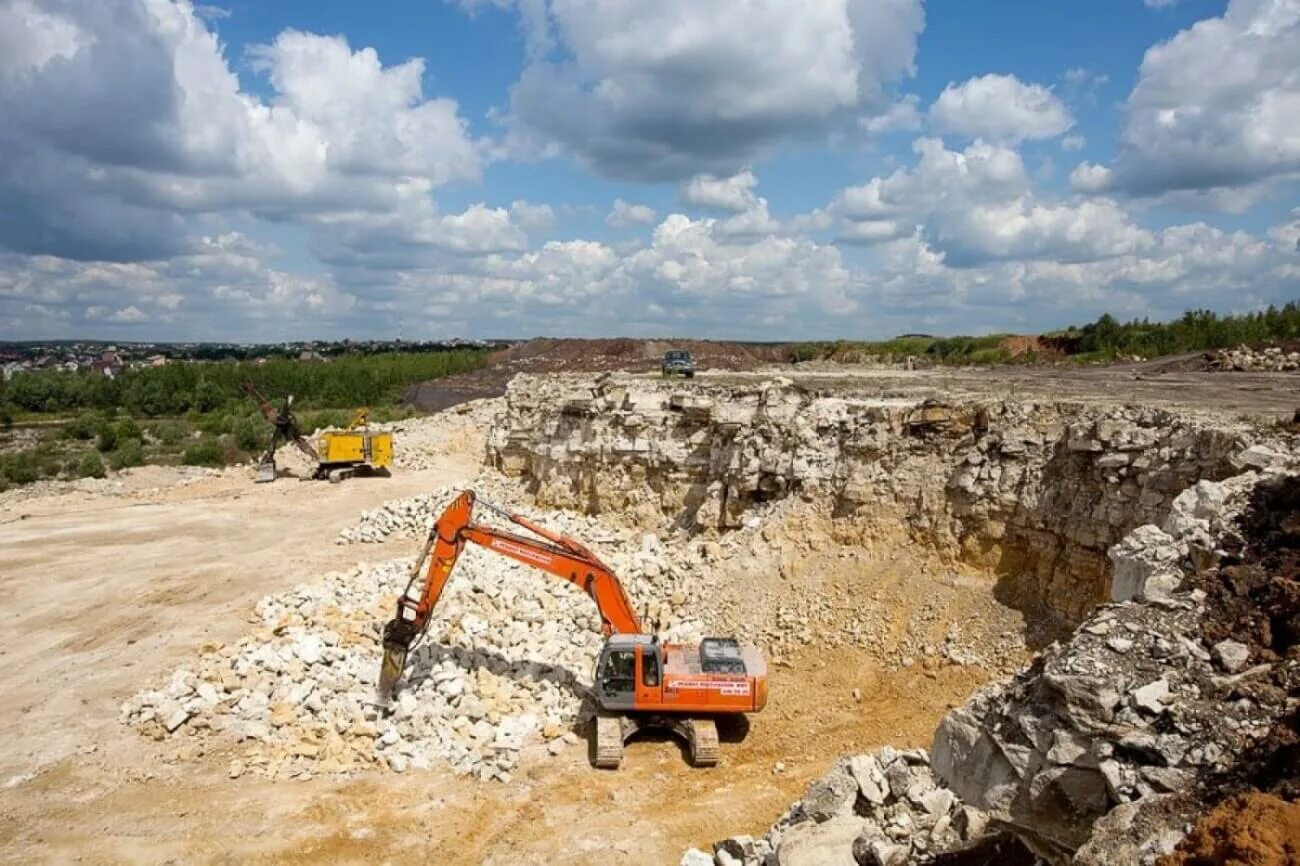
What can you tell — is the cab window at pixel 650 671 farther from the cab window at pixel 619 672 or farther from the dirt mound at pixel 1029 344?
the dirt mound at pixel 1029 344

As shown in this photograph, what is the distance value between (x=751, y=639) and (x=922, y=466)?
15.9 feet

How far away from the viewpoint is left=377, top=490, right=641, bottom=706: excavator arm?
531 inches

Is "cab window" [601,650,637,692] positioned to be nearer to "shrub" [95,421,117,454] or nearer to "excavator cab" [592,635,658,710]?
"excavator cab" [592,635,658,710]

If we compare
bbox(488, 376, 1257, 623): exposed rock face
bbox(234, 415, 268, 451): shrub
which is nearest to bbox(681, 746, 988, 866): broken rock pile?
bbox(488, 376, 1257, 623): exposed rock face

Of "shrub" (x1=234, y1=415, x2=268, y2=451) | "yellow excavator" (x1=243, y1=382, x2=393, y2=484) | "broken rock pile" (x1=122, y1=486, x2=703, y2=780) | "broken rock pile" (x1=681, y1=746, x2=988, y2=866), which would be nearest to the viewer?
"broken rock pile" (x1=681, y1=746, x2=988, y2=866)

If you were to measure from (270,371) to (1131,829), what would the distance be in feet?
313

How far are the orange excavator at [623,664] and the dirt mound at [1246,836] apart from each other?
8076 millimetres

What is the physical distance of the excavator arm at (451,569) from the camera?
44.2ft

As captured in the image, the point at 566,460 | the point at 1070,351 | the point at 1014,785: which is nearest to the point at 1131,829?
the point at 1014,785

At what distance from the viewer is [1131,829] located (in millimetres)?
5402

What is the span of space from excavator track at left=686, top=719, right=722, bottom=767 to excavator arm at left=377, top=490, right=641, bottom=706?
1939 mm

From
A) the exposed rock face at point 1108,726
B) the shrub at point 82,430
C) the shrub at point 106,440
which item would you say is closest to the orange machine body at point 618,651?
the exposed rock face at point 1108,726

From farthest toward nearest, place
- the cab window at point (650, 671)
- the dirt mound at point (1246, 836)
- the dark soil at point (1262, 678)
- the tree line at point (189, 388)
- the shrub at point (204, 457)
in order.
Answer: the tree line at point (189, 388) → the shrub at point (204, 457) → the cab window at point (650, 671) → the dark soil at point (1262, 678) → the dirt mound at point (1246, 836)

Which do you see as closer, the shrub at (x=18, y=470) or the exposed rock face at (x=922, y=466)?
the exposed rock face at (x=922, y=466)
